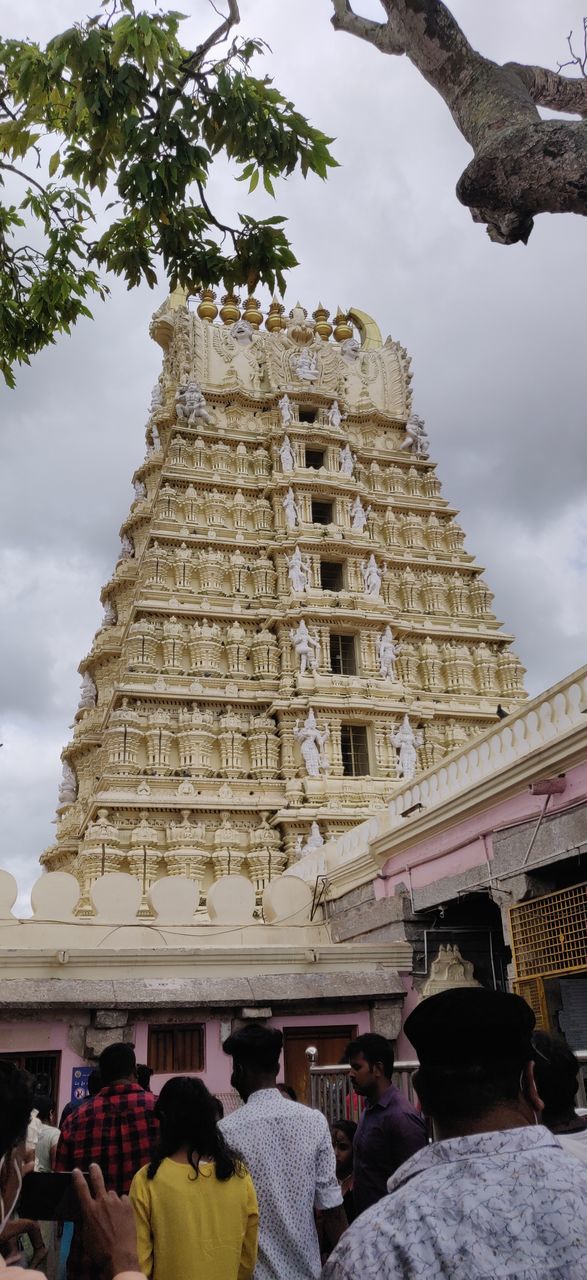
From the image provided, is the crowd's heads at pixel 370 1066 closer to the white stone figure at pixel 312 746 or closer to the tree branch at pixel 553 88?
the tree branch at pixel 553 88

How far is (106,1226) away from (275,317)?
124ft

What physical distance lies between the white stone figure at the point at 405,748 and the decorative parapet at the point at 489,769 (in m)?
9.93

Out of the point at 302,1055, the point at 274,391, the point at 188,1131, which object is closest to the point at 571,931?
the point at 302,1055

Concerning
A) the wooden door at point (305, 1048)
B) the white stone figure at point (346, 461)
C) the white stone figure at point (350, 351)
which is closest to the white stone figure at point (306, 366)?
the white stone figure at point (350, 351)

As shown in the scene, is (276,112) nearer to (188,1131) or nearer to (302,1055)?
(188,1131)

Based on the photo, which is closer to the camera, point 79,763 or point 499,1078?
point 499,1078

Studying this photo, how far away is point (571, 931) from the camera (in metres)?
10.3

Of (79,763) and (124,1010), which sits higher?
(79,763)

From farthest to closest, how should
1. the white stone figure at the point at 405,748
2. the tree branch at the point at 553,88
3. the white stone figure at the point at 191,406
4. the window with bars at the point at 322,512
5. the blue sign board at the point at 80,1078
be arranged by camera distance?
the window with bars at the point at 322,512 < the white stone figure at the point at 191,406 < the white stone figure at the point at 405,748 < the blue sign board at the point at 80,1078 < the tree branch at the point at 553,88

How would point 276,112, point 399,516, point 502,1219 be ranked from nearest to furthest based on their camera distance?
point 502,1219
point 276,112
point 399,516

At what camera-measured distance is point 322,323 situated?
38469mm

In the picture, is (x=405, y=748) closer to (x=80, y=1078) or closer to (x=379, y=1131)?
(x=80, y=1078)

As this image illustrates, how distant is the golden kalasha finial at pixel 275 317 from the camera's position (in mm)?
37500

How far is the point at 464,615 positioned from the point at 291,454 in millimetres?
7701
